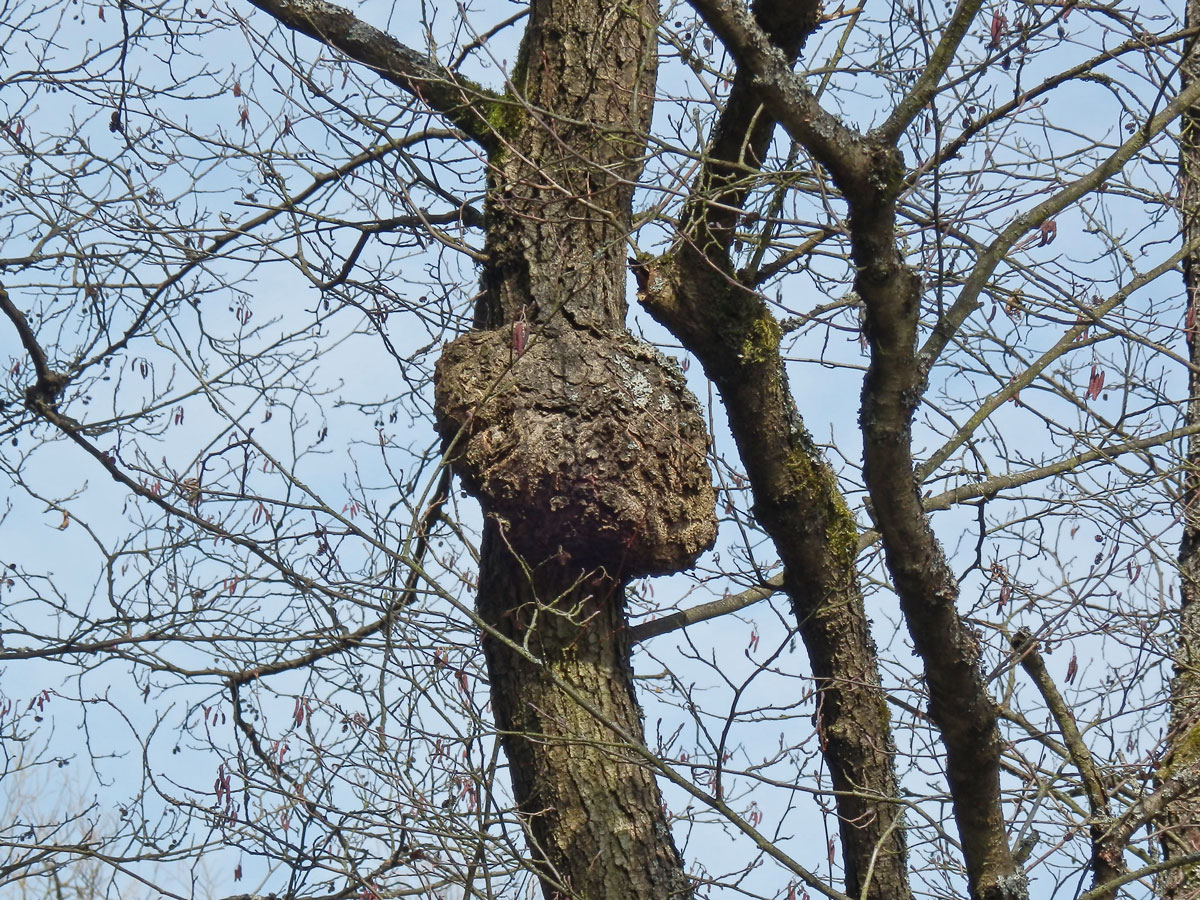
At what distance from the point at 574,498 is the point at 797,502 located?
0.74 metres

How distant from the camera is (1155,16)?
435cm

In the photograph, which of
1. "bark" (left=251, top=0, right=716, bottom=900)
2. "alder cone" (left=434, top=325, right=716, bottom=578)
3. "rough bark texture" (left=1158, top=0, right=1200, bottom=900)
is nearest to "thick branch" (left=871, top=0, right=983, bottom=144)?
"bark" (left=251, top=0, right=716, bottom=900)

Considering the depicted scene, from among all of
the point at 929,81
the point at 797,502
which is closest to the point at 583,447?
the point at 797,502

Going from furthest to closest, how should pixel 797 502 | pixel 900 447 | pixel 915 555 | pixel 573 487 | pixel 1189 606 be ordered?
1. pixel 1189 606
2. pixel 797 502
3. pixel 573 487
4. pixel 915 555
5. pixel 900 447

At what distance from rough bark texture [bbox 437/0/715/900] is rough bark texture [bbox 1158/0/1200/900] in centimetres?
175

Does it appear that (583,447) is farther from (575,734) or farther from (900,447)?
(900,447)

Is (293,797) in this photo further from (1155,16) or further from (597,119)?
(1155,16)

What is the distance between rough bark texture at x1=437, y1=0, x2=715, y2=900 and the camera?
3.59 metres

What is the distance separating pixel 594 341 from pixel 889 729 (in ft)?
5.35

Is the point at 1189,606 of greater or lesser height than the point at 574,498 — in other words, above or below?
above

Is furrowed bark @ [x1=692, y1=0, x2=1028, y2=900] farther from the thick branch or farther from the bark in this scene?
the bark

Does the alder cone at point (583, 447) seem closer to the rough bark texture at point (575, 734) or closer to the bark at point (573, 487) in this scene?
the bark at point (573, 487)

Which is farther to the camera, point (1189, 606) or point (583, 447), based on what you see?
point (1189, 606)

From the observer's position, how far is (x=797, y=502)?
3799 mm
